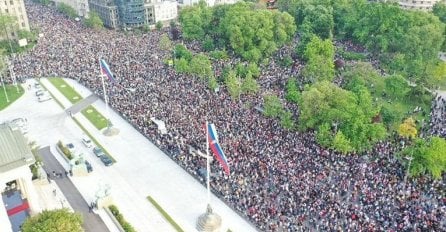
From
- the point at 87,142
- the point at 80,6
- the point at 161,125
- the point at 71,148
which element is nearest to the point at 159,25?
the point at 80,6

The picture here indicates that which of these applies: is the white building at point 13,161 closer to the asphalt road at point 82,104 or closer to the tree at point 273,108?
the asphalt road at point 82,104

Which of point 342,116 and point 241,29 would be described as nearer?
point 342,116

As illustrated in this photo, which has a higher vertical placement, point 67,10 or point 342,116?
point 342,116

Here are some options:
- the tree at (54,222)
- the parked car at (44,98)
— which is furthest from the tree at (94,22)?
the tree at (54,222)

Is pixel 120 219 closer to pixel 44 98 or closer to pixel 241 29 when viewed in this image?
pixel 44 98

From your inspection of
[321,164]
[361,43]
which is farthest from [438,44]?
[321,164]

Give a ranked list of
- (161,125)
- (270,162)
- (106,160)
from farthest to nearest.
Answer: (161,125) → (106,160) → (270,162)

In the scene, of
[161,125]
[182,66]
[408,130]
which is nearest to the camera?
[408,130]
